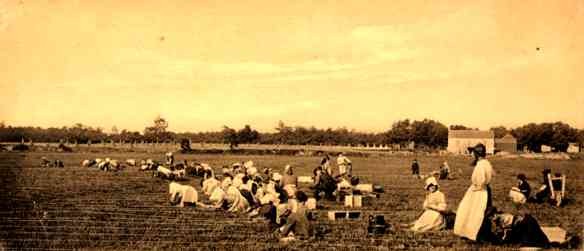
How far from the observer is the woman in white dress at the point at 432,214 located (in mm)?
9805

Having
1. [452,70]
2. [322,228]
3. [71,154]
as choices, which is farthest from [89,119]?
[71,154]

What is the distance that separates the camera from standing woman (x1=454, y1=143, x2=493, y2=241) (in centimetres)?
899

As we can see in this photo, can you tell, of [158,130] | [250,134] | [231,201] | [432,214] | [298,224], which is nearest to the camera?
[298,224]

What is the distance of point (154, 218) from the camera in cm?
1079

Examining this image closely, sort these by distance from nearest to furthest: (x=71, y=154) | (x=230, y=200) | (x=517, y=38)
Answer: (x=517, y=38)
(x=230, y=200)
(x=71, y=154)

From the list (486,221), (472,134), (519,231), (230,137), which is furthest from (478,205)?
(472,134)

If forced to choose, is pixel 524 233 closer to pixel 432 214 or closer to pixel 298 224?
pixel 432 214

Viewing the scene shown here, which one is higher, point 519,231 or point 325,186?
point 325,186

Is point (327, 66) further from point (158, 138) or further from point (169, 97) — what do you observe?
point (158, 138)

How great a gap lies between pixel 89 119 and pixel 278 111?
541 cm

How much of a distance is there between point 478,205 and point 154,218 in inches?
263

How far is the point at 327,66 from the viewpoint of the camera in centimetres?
1247

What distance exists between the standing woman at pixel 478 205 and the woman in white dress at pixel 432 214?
57 centimetres

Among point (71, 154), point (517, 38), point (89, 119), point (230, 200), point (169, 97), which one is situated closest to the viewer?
point (517, 38)
